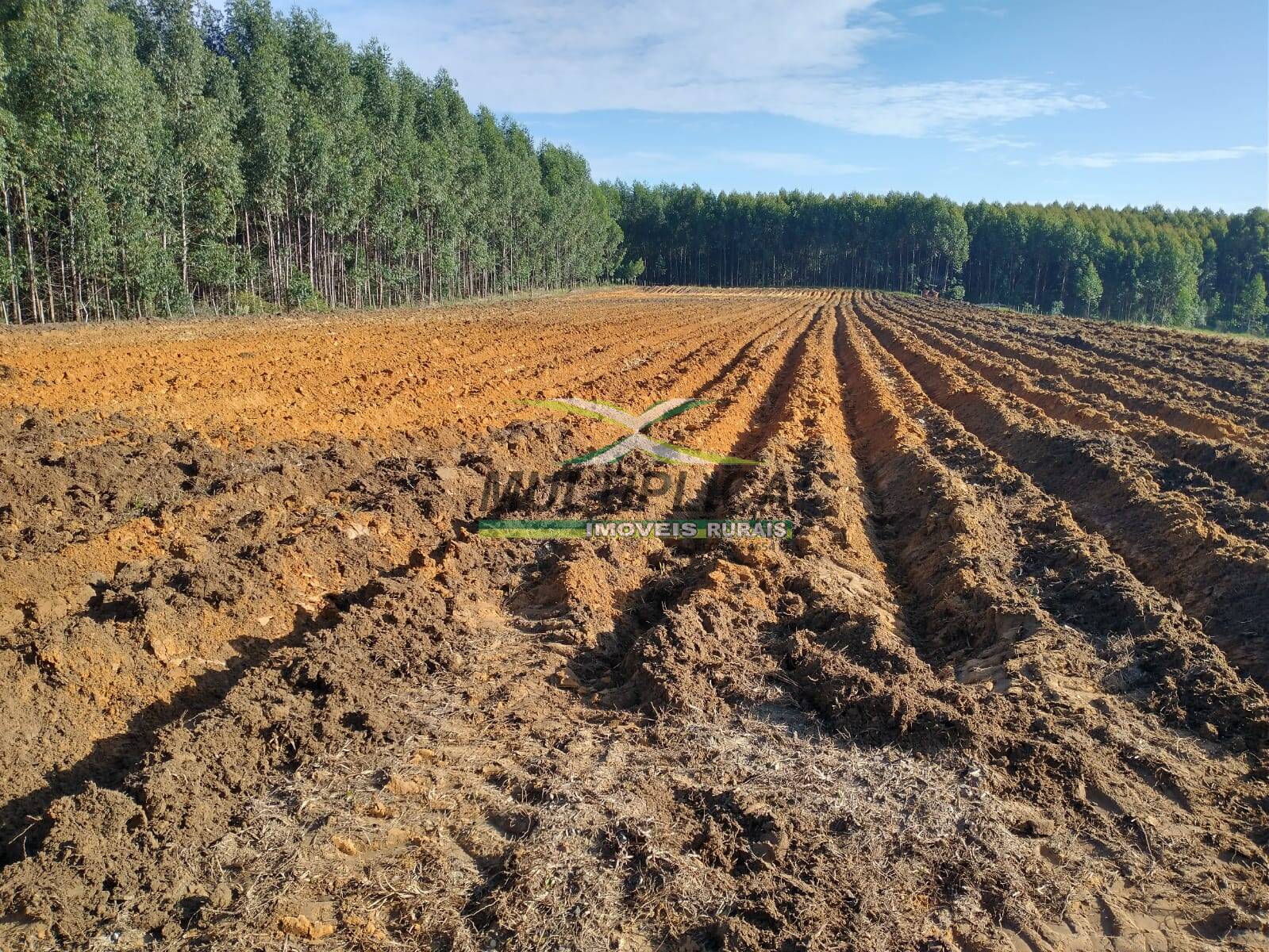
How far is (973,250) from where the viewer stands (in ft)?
344

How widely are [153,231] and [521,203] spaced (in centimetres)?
3735

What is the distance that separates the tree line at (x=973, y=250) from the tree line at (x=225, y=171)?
5118cm

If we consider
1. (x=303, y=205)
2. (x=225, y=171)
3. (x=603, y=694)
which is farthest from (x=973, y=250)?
(x=603, y=694)

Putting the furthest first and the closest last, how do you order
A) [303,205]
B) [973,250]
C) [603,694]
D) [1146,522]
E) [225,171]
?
1. [973,250]
2. [303,205]
3. [225,171]
4. [1146,522]
5. [603,694]

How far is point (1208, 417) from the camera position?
50.9 feet

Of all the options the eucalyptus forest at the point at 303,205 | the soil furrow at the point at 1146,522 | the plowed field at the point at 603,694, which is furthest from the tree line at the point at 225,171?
the soil furrow at the point at 1146,522

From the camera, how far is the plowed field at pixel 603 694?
369cm

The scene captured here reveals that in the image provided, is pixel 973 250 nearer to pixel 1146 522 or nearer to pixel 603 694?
pixel 1146 522

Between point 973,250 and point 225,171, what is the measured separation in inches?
3847

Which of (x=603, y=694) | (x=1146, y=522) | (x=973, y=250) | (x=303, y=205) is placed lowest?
(x=603, y=694)

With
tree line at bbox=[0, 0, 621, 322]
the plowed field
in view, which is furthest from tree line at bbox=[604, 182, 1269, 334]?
the plowed field

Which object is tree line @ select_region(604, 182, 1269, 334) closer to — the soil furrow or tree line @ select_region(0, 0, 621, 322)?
tree line @ select_region(0, 0, 621, 322)

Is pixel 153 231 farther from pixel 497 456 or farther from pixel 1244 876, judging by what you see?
pixel 1244 876

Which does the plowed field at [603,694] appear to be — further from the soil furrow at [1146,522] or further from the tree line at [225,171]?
the tree line at [225,171]
